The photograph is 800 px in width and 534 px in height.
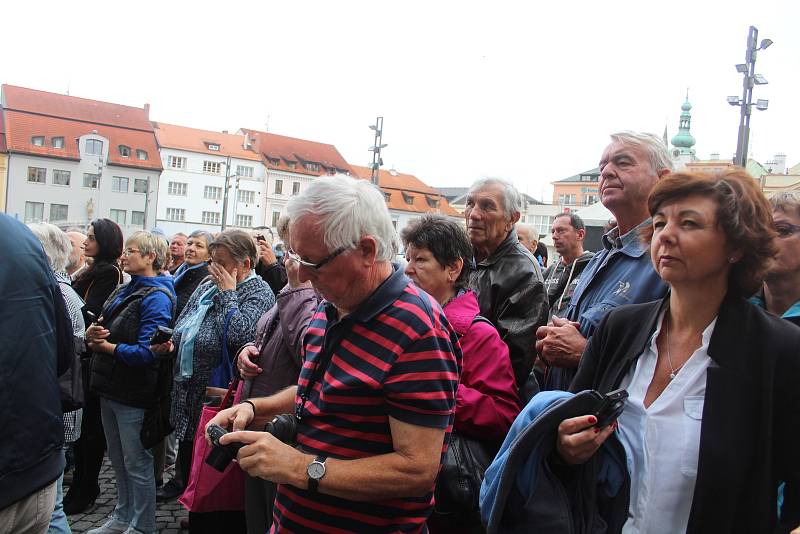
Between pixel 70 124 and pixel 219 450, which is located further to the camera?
pixel 70 124

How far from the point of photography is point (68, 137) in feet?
167

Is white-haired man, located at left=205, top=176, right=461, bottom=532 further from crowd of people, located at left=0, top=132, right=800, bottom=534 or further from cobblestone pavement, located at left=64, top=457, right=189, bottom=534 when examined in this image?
cobblestone pavement, located at left=64, top=457, right=189, bottom=534

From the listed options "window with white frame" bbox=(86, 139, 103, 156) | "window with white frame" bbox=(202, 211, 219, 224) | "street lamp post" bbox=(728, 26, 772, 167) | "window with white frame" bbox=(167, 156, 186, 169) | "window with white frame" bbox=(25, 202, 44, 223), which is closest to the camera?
"street lamp post" bbox=(728, 26, 772, 167)

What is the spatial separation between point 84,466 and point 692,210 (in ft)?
16.5

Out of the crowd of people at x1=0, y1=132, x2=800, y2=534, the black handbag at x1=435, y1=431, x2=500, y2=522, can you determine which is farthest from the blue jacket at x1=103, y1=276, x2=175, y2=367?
the black handbag at x1=435, y1=431, x2=500, y2=522

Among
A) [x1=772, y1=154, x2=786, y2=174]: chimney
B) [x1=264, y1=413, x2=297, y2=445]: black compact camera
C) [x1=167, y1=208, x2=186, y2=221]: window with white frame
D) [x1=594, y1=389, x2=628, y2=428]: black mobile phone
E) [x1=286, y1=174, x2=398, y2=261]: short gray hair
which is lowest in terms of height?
[x1=264, y1=413, x2=297, y2=445]: black compact camera

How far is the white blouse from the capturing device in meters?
1.76

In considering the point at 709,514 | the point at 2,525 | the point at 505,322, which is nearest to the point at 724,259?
the point at 709,514

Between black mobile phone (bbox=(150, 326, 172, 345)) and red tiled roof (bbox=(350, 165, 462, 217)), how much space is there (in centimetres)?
6716

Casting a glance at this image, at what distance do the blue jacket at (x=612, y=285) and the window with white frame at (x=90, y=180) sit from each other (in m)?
56.3

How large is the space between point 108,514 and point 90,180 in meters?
54.3

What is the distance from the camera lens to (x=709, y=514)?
166cm

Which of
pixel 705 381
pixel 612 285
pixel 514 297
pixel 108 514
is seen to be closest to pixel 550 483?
pixel 705 381

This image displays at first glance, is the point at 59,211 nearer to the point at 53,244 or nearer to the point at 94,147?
the point at 94,147
